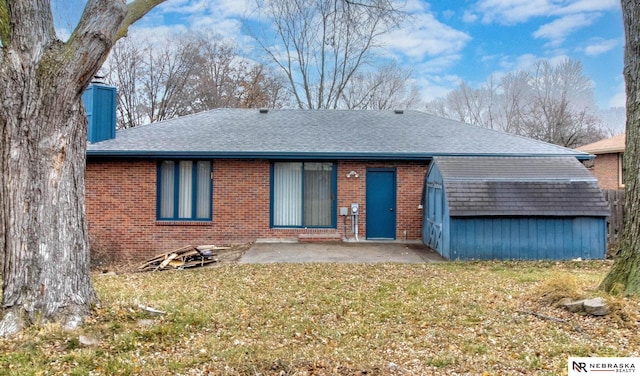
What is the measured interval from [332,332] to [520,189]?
7.22 metres

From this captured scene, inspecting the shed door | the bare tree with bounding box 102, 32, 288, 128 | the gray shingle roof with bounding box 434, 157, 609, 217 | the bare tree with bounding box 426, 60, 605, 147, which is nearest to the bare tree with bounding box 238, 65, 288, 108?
the bare tree with bounding box 102, 32, 288, 128

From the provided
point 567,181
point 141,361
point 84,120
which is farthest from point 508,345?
point 567,181

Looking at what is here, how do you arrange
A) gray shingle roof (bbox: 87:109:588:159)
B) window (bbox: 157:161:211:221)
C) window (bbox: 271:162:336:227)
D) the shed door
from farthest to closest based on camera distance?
window (bbox: 271:162:336:227), window (bbox: 157:161:211:221), gray shingle roof (bbox: 87:109:588:159), the shed door

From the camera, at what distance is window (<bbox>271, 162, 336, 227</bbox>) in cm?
1196

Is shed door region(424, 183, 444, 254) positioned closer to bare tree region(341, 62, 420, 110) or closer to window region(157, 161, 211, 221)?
window region(157, 161, 211, 221)

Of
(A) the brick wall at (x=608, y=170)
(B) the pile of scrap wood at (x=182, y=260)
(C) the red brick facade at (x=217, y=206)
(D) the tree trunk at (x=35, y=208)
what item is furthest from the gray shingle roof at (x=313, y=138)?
(A) the brick wall at (x=608, y=170)

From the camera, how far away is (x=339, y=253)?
33.0ft

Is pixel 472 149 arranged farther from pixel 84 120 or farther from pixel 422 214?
pixel 84 120

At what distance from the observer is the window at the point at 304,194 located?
39.2 ft

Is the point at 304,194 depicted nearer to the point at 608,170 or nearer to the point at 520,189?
the point at 520,189

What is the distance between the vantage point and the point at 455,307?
532 centimetres

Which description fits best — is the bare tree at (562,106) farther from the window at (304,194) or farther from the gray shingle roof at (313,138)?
the window at (304,194)

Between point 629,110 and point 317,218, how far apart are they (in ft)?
26.4

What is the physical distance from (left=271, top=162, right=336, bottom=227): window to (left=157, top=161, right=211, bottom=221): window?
6.41 feet
